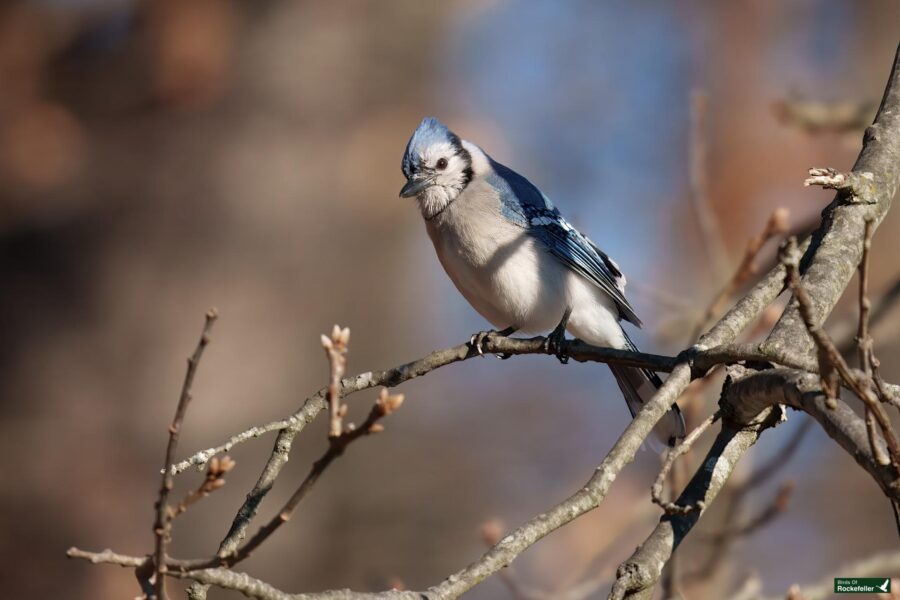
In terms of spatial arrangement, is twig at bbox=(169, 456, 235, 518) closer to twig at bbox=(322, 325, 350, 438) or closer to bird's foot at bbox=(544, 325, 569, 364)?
twig at bbox=(322, 325, 350, 438)

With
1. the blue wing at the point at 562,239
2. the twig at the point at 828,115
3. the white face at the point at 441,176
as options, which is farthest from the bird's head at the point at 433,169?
the twig at the point at 828,115

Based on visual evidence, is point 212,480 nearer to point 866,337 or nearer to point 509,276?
point 866,337

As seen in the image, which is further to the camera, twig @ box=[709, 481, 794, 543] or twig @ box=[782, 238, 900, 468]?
twig @ box=[709, 481, 794, 543]

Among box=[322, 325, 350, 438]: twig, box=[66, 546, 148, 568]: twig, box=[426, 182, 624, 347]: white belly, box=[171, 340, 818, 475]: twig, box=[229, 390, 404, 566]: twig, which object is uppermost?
box=[426, 182, 624, 347]: white belly

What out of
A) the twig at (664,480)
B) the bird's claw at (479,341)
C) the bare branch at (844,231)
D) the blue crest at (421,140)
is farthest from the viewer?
the blue crest at (421,140)

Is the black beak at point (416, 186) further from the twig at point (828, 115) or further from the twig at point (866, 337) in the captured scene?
the twig at point (866, 337)

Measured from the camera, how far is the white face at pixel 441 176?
3.67m

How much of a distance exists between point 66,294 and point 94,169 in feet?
2.52

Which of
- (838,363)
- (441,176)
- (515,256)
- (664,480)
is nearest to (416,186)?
(441,176)

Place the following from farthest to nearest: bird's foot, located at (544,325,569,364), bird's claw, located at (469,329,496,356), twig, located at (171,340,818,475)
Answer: bird's foot, located at (544,325,569,364) < bird's claw, located at (469,329,496,356) < twig, located at (171,340,818,475)

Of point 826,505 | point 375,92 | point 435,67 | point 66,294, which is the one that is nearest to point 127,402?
point 66,294

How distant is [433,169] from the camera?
3756mm

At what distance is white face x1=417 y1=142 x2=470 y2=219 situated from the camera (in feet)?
12.0

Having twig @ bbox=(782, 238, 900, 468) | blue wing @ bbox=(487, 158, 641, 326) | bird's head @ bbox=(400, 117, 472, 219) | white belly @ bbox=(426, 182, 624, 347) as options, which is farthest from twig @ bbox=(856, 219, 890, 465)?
bird's head @ bbox=(400, 117, 472, 219)
